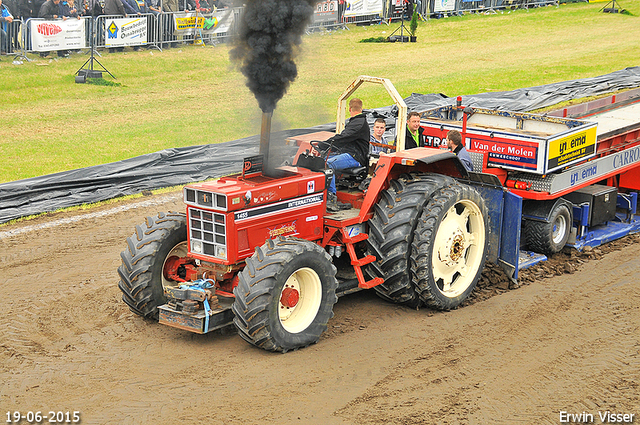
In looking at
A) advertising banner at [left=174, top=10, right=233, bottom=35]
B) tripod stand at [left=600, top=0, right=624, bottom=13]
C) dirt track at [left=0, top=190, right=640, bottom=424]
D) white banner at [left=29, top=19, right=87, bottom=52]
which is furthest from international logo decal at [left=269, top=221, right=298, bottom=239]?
tripod stand at [left=600, top=0, right=624, bottom=13]

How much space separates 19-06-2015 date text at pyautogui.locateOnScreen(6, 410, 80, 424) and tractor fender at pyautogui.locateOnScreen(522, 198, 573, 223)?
→ 5.79 metres

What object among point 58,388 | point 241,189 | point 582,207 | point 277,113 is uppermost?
point 277,113

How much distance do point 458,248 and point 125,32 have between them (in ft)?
58.2

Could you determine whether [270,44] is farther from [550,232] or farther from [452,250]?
[550,232]

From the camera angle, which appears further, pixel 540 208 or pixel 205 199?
pixel 540 208

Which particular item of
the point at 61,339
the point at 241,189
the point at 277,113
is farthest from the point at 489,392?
the point at 61,339

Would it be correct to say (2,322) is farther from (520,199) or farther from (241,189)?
(520,199)

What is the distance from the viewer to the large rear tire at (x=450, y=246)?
7129mm

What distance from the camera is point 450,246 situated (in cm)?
752

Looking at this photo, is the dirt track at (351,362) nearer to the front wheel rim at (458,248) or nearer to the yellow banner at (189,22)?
the front wheel rim at (458,248)

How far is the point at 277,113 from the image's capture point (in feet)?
23.6

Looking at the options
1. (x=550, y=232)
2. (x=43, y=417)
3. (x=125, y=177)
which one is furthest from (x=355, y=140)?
(x=125, y=177)

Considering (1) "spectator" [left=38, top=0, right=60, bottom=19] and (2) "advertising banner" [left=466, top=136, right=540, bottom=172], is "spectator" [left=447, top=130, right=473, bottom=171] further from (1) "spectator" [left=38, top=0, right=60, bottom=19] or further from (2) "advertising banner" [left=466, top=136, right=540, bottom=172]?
(1) "spectator" [left=38, top=0, right=60, bottom=19]

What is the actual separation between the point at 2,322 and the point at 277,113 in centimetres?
334
